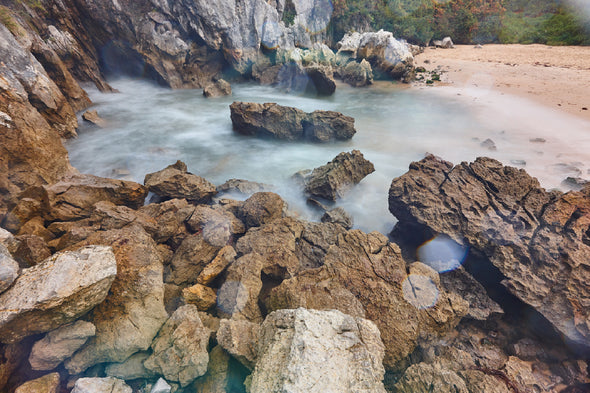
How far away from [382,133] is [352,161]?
534cm

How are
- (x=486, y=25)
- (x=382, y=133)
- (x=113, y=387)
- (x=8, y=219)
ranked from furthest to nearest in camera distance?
1. (x=486, y=25)
2. (x=382, y=133)
3. (x=8, y=219)
4. (x=113, y=387)

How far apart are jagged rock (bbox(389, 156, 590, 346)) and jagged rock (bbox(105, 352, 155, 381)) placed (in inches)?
176

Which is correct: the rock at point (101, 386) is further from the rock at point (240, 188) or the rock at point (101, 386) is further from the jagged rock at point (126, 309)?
the rock at point (240, 188)

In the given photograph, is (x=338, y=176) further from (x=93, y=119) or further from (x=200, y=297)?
(x=93, y=119)

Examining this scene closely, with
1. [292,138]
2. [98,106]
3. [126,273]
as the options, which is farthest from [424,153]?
[98,106]

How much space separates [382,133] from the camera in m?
11.9

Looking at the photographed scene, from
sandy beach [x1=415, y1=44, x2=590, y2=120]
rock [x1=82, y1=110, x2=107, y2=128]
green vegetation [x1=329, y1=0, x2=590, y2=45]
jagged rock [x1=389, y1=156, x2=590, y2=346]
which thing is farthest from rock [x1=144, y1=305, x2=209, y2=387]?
green vegetation [x1=329, y1=0, x2=590, y2=45]

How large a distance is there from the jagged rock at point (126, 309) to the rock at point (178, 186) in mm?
2725

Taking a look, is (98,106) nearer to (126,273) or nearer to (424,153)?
(126,273)

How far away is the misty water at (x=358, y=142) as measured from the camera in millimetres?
8164

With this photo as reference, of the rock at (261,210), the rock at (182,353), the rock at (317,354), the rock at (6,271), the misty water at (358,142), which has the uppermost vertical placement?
the rock at (6,271)

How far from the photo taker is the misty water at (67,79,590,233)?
8164mm

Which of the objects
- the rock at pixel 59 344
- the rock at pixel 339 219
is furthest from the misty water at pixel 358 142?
the rock at pixel 59 344

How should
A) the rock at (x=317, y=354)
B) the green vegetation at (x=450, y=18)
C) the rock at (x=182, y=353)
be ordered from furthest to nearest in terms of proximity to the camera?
the green vegetation at (x=450, y=18) < the rock at (x=182, y=353) < the rock at (x=317, y=354)
